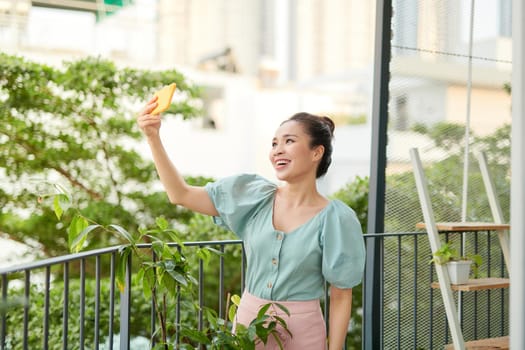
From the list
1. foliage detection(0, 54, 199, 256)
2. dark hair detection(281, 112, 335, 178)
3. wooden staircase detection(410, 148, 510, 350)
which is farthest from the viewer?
foliage detection(0, 54, 199, 256)

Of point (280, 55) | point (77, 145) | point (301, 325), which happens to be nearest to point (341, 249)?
point (301, 325)

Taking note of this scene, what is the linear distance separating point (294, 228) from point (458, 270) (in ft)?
4.45

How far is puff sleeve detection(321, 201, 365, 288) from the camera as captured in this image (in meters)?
1.52

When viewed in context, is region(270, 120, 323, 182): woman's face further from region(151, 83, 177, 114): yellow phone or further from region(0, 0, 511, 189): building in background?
region(0, 0, 511, 189): building in background

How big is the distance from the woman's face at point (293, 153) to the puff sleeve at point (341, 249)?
0.39 feet

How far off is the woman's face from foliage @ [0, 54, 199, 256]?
12.2 feet

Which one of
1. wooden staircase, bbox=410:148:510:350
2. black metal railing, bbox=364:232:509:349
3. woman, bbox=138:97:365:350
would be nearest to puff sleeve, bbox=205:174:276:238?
woman, bbox=138:97:365:350

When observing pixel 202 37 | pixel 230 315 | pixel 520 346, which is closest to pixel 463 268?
pixel 520 346

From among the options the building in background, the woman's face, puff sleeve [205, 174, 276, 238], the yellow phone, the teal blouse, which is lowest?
the teal blouse

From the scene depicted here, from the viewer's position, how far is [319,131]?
163cm

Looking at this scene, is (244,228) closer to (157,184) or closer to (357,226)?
(357,226)

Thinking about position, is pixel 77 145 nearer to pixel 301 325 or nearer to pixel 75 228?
pixel 75 228

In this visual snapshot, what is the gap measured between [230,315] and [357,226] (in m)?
0.48

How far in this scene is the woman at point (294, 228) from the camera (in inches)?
60.7
